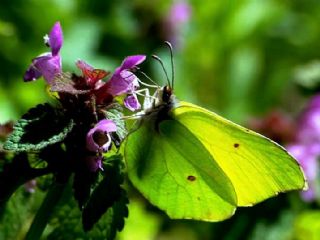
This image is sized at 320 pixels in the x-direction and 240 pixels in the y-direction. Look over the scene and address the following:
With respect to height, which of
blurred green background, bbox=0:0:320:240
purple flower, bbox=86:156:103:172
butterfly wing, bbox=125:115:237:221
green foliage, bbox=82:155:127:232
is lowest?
blurred green background, bbox=0:0:320:240

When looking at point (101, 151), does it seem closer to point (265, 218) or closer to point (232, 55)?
point (265, 218)

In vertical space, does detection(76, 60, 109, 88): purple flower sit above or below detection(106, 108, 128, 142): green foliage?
above

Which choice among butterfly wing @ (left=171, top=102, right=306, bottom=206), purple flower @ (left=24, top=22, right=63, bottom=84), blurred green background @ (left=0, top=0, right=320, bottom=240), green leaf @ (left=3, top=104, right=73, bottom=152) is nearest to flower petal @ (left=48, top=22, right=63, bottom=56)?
purple flower @ (left=24, top=22, right=63, bottom=84)

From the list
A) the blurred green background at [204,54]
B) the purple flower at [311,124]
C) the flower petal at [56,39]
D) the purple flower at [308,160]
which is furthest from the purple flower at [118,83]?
the purple flower at [311,124]

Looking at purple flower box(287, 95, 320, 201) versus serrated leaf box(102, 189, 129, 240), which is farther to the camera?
purple flower box(287, 95, 320, 201)

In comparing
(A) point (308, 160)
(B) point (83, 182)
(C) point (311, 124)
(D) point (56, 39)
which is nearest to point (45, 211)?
(B) point (83, 182)

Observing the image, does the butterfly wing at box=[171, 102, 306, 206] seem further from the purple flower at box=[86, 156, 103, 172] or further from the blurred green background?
the blurred green background

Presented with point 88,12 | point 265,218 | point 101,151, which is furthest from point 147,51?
point 101,151

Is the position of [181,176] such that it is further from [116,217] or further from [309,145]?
[309,145]

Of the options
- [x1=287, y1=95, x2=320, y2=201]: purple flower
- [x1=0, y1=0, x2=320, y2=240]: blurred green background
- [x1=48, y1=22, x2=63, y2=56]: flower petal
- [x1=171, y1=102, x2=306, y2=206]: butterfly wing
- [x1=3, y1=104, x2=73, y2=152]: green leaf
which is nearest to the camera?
[x1=3, y1=104, x2=73, y2=152]: green leaf
